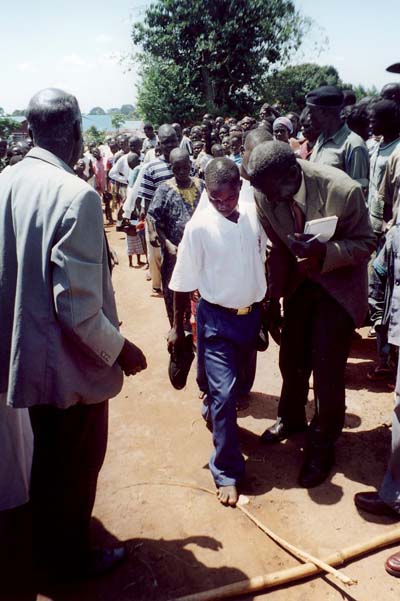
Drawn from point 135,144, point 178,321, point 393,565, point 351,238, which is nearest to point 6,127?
point 135,144

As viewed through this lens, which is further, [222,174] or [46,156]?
[222,174]

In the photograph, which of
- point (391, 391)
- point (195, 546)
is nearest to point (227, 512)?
point (195, 546)

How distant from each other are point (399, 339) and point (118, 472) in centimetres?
191

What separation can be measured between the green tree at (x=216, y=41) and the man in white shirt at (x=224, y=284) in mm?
22737

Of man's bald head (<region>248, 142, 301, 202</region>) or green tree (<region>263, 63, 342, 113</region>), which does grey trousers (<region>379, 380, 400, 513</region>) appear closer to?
man's bald head (<region>248, 142, 301, 202</region>)

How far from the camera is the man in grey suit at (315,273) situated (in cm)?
265

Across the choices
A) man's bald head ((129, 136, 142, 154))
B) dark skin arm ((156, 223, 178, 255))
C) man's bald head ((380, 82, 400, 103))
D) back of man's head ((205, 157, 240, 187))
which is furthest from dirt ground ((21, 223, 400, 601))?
man's bald head ((129, 136, 142, 154))

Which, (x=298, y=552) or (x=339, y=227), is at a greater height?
(x=339, y=227)

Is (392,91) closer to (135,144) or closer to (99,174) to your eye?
(135,144)

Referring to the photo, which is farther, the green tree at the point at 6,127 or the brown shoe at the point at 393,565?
the green tree at the point at 6,127

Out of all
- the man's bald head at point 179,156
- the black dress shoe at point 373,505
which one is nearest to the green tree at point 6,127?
the man's bald head at point 179,156

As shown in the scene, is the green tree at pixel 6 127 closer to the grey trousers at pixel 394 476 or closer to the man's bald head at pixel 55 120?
the man's bald head at pixel 55 120

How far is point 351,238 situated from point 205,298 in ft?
2.98

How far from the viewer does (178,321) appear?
10.3 feet
